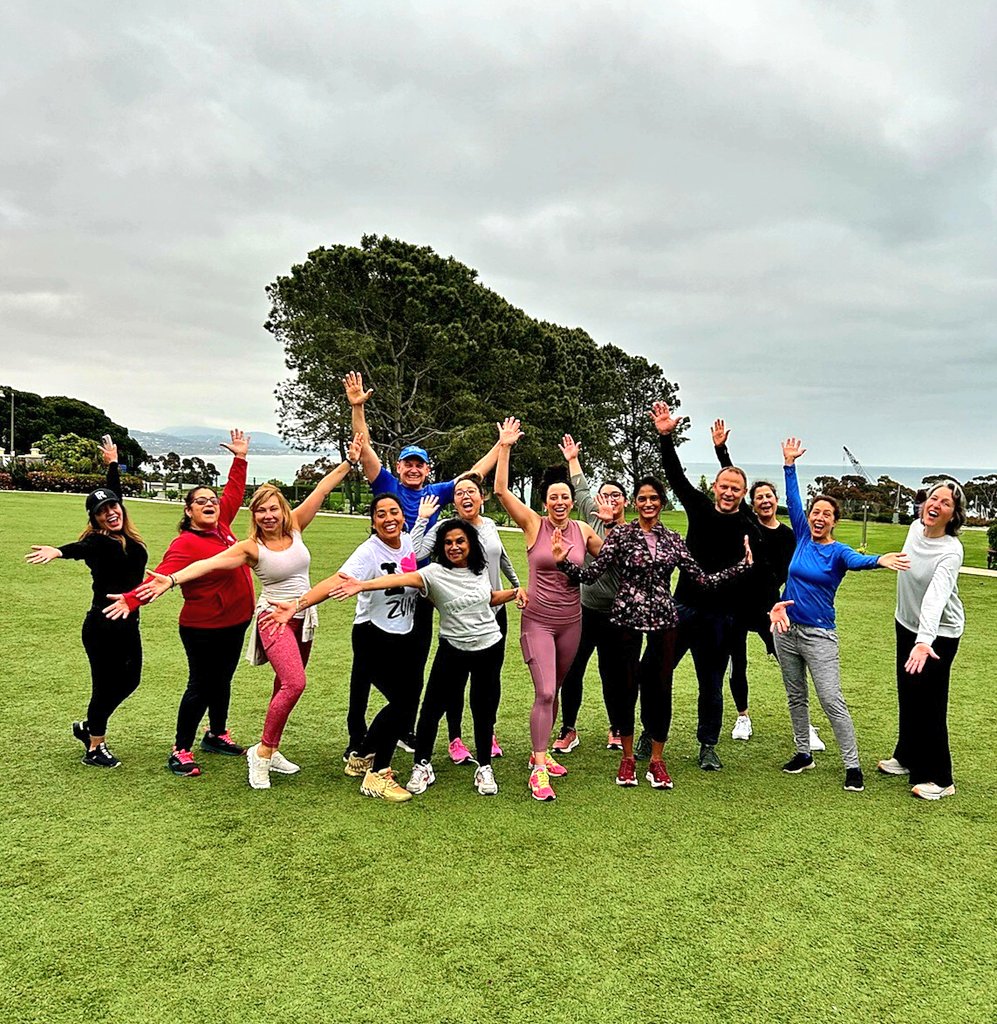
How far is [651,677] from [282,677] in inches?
81.7

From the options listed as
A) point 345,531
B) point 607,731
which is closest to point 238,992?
point 607,731

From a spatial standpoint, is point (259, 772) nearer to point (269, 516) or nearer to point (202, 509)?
point (269, 516)

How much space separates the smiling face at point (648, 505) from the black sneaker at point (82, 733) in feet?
11.5

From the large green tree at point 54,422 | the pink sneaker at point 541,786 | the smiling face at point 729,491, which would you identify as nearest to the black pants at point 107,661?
the pink sneaker at point 541,786

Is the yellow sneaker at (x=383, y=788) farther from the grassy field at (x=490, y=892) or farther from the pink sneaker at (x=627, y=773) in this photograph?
the pink sneaker at (x=627, y=773)

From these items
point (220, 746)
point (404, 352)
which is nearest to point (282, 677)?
point (220, 746)

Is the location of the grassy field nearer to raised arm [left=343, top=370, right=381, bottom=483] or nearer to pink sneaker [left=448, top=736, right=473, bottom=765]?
pink sneaker [left=448, top=736, right=473, bottom=765]

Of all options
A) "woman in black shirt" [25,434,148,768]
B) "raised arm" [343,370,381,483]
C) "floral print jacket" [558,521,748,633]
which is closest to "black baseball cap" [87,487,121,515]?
"woman in black shirt" [25,434,148,768]

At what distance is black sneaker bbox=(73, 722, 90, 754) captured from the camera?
4.62 meters

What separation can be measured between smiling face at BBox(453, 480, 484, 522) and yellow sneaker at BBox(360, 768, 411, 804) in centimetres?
150

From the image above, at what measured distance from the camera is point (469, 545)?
4.33 metres

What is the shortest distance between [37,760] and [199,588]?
146 cm

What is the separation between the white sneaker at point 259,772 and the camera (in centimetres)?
434

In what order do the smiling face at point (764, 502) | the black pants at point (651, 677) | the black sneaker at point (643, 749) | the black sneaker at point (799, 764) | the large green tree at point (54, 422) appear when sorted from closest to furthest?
the black pants at point (651, 677) < the black sneaker at point (799, 764) < the black sneaker at point (643, 749) < the smiling face at point (764, 502) < the large green tree at point (54, 422)
